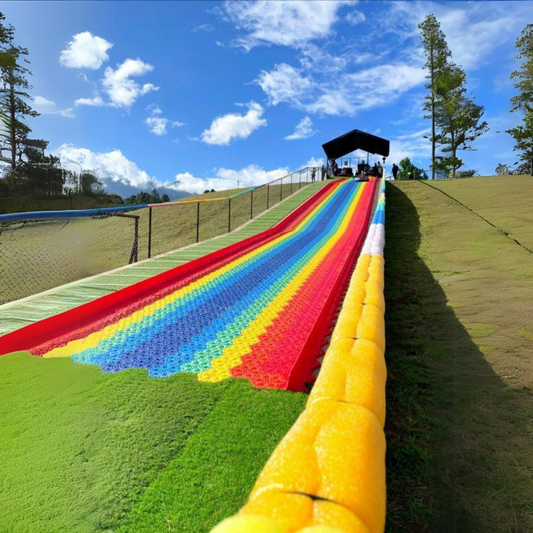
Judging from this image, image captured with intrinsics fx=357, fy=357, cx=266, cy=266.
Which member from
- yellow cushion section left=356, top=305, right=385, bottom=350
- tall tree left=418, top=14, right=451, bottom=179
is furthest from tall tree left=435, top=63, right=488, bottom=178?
yellow cushion section left=356, top=305, right=385, bottom=350

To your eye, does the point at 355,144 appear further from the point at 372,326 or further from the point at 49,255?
the point at 372,326

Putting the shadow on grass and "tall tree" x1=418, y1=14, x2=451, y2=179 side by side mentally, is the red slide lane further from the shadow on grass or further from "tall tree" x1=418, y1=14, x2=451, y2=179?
"tall tree" x1=418, y1=14, x2=451, y2=179

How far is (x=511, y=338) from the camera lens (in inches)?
118

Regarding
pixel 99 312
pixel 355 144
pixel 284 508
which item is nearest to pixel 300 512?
pixel 284 508

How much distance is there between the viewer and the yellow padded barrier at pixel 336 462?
0.91m

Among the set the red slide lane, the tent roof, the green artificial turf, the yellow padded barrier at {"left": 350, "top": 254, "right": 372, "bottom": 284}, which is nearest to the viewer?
the green artificial turf

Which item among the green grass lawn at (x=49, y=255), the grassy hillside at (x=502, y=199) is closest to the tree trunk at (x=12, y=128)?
the green grass lawn at (x=49, y=255)

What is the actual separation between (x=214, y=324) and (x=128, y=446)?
5.31 ft

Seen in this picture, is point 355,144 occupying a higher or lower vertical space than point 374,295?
higher

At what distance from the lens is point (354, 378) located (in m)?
1.46

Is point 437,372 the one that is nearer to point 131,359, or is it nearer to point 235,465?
point 235,465

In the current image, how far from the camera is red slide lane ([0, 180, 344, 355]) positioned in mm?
2807

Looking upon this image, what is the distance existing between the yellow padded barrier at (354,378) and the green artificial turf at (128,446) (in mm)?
455

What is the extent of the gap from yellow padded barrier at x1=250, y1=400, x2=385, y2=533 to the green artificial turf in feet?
1.58
